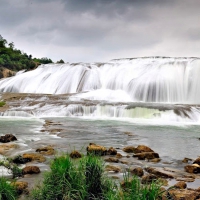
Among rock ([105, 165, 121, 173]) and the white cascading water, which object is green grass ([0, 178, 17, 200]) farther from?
the white cascading water

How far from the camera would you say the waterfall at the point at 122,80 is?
33.9 metres

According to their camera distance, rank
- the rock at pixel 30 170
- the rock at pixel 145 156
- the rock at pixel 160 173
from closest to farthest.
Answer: the rock at pixel 30 170, the rock at pixel 160 173, the rock at pixel 145 156

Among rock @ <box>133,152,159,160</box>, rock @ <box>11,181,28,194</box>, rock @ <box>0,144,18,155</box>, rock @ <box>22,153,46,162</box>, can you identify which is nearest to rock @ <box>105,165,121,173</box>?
rock @ <box>133,152,159,160</box>

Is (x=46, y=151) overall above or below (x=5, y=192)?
below

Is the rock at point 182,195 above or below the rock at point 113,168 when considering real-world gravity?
above

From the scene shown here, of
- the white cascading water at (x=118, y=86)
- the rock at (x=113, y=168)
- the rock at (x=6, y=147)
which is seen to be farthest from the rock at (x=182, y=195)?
the white cascading water at (x=118, y=86)

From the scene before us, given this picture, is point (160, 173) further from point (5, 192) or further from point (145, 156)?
point (5, 192)

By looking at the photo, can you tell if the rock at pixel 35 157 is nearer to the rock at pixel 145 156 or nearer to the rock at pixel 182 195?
the rock at pixel 145 156

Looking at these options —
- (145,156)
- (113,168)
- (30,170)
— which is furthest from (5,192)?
(145,156)

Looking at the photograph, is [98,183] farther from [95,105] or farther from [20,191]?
[95,105]

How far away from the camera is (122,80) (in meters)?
39.4

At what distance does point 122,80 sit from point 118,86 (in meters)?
1.37

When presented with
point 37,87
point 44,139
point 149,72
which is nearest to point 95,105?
point 44,139

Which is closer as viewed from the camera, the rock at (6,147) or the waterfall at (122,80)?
the rock at (6,147)
